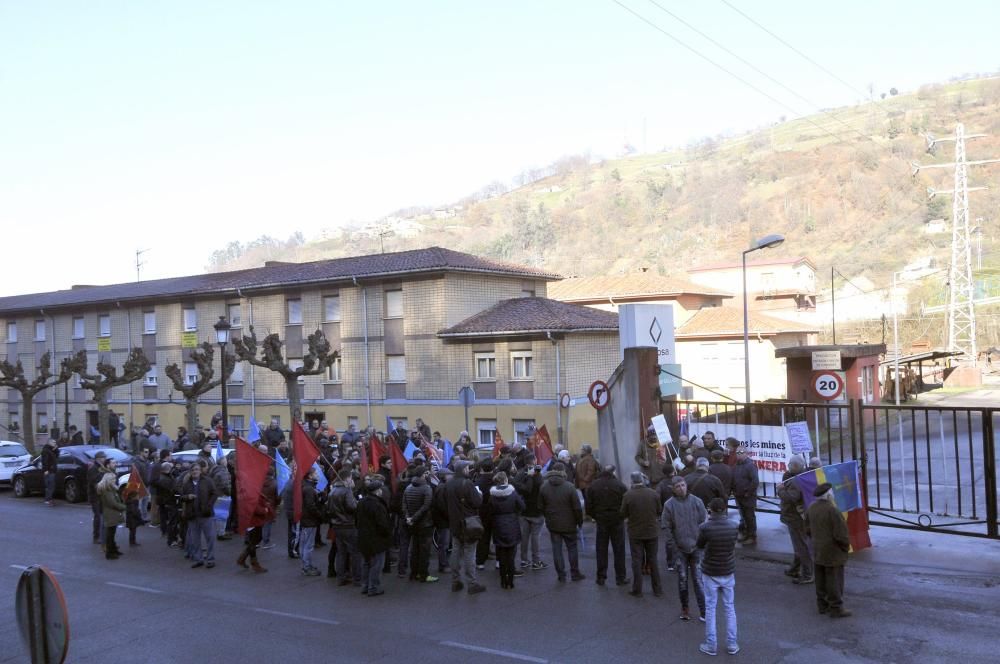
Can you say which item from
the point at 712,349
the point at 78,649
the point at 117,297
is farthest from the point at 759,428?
the point at 117,297

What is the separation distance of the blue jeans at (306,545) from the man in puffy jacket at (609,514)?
435 cm

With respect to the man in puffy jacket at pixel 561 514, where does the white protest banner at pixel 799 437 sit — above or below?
above

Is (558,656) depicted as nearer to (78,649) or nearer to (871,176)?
(78,649)

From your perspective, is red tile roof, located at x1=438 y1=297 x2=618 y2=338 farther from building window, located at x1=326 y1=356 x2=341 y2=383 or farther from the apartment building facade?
building window, located at x1=326 y1=356 x2=341 y2=383

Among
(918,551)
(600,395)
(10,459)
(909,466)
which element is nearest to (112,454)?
(10,459)

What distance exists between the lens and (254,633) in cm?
1054

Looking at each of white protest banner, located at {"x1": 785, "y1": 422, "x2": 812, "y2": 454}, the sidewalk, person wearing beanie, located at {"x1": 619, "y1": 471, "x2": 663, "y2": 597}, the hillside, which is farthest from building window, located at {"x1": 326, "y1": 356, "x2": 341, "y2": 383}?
the hillside

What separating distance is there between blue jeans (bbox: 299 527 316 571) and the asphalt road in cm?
27

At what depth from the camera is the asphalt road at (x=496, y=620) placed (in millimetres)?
9414

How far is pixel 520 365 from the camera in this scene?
32906 millimetres

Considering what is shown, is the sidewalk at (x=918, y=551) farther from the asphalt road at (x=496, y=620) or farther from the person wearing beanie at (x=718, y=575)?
the person wearing beanie at (x=718, y=575)

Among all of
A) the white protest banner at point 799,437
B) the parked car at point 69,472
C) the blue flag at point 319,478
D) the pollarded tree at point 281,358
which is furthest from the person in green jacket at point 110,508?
the white protest banner at point 799,437

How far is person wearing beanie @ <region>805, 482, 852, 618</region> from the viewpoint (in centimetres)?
1016

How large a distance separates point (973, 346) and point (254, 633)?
54844mm
